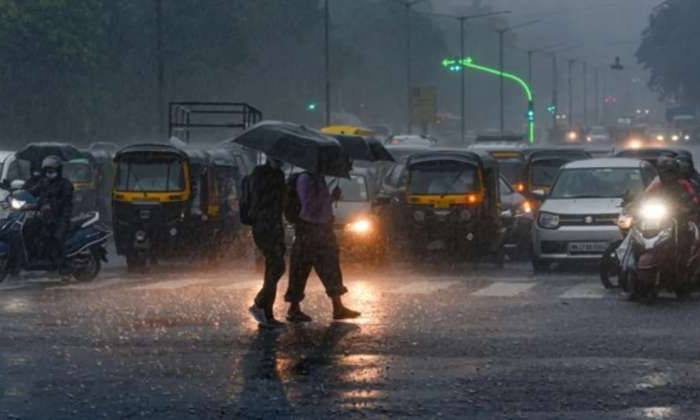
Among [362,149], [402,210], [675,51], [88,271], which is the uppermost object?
[675,51]

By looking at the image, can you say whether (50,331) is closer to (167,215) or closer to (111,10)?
(167,215)

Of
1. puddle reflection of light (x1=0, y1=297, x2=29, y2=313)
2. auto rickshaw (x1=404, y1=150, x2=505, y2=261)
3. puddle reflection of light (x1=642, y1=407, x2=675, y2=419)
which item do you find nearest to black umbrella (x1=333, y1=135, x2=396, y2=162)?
puddle reflection of light (x1=0, y1=297, x2=29, y2=313)

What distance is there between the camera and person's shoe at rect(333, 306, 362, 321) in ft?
56.2

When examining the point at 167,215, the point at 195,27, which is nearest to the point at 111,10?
the point at 195,27

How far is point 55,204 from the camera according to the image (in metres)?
23.1

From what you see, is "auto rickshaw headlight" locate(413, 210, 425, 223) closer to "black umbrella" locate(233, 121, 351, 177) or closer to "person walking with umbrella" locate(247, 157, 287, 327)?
"black umbrella" locate(233, 121, 351, 177)

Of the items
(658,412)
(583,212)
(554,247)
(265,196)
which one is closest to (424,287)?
(554,247)

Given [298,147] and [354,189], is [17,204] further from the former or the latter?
[298,147]

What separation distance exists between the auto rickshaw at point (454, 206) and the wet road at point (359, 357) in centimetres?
651

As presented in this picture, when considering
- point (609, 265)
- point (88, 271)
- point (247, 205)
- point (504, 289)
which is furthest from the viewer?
point (88, 271)

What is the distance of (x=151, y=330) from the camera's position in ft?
53.1

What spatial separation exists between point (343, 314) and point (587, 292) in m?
4.70

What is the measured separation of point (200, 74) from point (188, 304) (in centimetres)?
7172

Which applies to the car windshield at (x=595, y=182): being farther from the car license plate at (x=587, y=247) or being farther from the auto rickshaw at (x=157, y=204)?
the auto rickshaw at (x=157, y=204)
